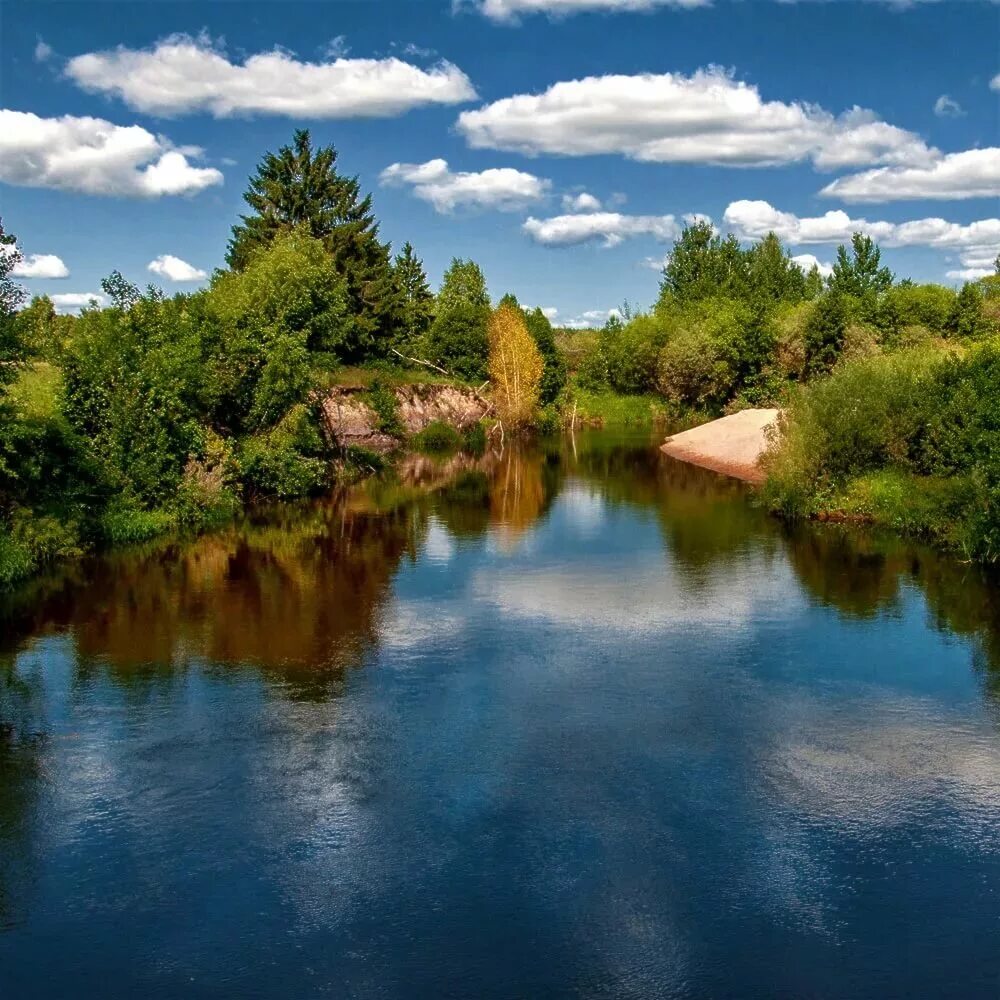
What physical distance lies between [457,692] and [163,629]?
818 cm

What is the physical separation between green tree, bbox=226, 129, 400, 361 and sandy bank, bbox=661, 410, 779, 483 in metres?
21.2

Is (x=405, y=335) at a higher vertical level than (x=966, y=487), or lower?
higher

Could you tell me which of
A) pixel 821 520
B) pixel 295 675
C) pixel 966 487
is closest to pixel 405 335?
pixel 821 520

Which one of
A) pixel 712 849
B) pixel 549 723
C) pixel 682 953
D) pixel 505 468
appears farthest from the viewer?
pixel 505 468

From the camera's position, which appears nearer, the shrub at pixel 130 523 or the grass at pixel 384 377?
the shrub at pixel 130 523

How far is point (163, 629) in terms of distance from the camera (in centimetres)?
2355

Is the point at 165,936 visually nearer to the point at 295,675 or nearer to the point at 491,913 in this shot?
the point at 491,913

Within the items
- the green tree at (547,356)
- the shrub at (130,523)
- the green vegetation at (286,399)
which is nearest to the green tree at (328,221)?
the green vegetation at (286,399)

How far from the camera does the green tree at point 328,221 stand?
67.6 m

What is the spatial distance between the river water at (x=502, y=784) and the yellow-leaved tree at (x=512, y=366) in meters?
46.7

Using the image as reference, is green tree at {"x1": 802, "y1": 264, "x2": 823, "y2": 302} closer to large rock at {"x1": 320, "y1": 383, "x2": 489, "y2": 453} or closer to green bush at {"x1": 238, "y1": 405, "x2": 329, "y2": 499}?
large rock at {"x1": 320, "y1": 383, "x2": 489, "y2": 453}

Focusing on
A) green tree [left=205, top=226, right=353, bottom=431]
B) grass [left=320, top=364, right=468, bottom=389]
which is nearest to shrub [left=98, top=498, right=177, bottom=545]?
green tree [left=205, top=226, right=353, bottom=431]

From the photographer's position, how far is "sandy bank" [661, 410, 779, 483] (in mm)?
52562

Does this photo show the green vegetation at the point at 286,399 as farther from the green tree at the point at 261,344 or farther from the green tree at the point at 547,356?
the green tree at the point at 547,356
